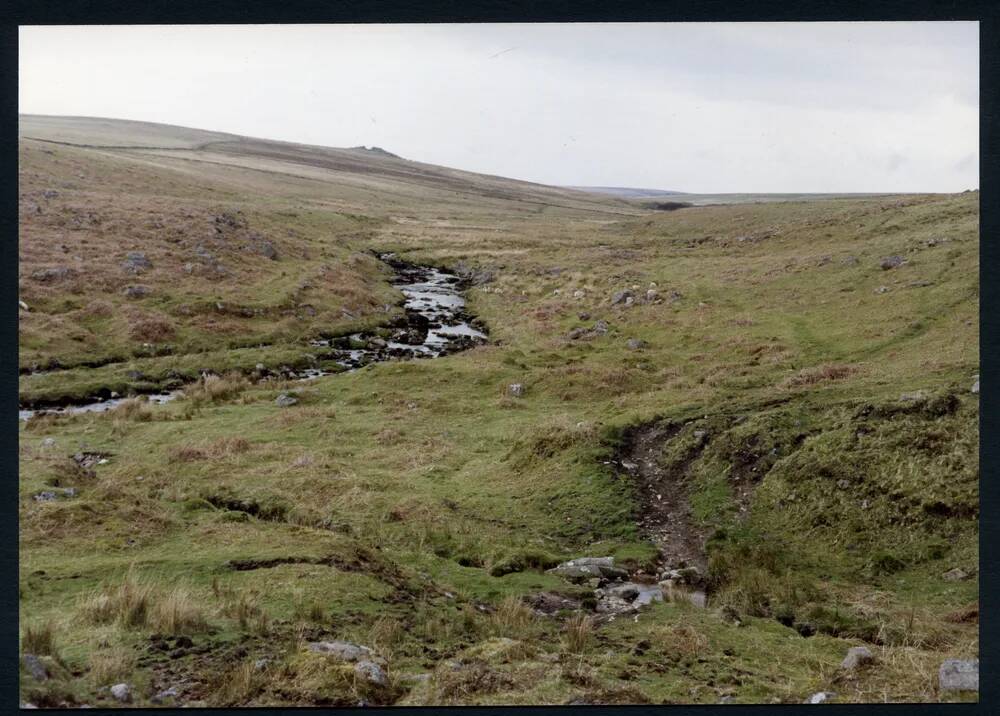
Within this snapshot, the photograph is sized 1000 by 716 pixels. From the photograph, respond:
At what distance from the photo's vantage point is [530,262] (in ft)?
209

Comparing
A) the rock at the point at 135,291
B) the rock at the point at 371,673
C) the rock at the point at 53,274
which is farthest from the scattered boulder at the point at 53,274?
the rock at the point at 371,673

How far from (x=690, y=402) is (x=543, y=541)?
7.50 m

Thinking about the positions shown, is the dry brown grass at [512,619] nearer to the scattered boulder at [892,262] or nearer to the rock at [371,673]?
the rock at [371,673]

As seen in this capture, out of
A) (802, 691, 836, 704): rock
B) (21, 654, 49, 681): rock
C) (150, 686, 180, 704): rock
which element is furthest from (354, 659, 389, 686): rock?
(802, 691, 836, 704): rock

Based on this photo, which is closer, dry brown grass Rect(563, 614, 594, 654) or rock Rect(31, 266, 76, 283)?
dry brown grass Rect(563, 614, 594, 654)

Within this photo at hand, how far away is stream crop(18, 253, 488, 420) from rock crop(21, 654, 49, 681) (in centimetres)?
1686

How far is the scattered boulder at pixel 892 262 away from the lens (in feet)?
104

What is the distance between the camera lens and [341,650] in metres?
10.7

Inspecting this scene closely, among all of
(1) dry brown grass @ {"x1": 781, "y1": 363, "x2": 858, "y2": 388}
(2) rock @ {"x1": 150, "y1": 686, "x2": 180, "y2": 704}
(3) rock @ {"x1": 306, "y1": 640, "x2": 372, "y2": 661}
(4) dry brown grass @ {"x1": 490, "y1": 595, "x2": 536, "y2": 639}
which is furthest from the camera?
(1) dry brown grass @ {"x1": 781, "y1": 363, "x2": 858, "y2": 388}

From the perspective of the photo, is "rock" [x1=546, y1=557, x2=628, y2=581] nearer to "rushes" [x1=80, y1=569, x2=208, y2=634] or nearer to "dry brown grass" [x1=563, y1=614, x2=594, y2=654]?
"dry brown grass" [x1=563, y1=614, x2=594, y2=654]

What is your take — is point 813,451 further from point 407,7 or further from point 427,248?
point 427,248

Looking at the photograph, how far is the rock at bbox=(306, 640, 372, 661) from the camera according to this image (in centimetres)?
1055

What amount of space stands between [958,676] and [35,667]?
523 inches
